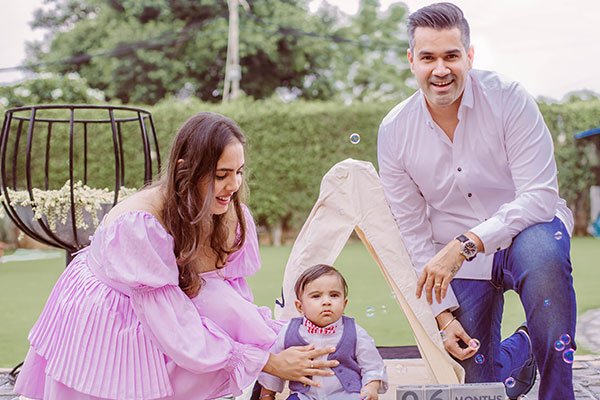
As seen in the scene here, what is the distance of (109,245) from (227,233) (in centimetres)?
40

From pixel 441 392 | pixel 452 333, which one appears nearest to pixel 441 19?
pixel 452 333

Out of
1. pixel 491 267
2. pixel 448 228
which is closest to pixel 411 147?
pixel 448 228

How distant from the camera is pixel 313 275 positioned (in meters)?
2.35

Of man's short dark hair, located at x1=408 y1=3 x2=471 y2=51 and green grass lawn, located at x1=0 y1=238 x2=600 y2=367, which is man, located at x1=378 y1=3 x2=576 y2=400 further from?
green grass lawn, located at x1=0 y1=238 x2=600 y2=367

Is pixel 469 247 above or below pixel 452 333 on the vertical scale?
above

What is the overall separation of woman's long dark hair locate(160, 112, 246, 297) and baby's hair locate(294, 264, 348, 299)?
14.2 inches

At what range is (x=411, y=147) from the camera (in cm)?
246

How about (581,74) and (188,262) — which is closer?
(188,262)

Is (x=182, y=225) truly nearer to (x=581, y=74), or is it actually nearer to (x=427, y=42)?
(x=427, y=42)

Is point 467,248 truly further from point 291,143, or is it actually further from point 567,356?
point 291,143

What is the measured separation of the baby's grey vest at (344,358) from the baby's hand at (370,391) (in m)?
0.05

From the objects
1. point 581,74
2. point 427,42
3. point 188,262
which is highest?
point 427,42

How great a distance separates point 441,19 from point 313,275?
86 cm

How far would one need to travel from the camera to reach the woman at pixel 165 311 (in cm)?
200
